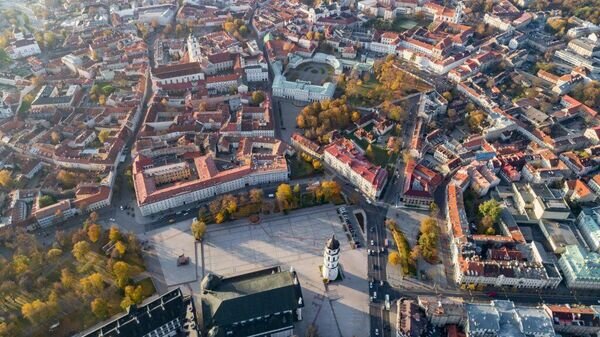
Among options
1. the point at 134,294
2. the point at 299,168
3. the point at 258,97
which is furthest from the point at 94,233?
the point at 258,97

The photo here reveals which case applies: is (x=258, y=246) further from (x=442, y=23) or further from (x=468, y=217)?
(x=442, y=23)

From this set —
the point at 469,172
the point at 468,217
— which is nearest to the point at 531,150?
the point at 469,172

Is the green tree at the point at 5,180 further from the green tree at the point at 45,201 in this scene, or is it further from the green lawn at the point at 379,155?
the green lawn at the point at 379,155

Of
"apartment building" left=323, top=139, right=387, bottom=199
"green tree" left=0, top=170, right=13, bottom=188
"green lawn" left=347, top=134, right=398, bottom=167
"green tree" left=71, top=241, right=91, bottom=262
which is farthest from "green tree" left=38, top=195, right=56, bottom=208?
"green lawn" left=347, top=134, right=398, bottom=167

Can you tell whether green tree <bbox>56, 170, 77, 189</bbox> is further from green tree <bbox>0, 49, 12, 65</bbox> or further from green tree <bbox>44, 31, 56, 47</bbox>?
green tree <bbox>44, 31, 56, 47</bbox>

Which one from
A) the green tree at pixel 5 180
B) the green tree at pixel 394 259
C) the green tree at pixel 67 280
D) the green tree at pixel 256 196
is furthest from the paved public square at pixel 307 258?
the green tree at pixel 5 180

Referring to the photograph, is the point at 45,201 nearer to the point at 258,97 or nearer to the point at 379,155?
the point at 258,97
